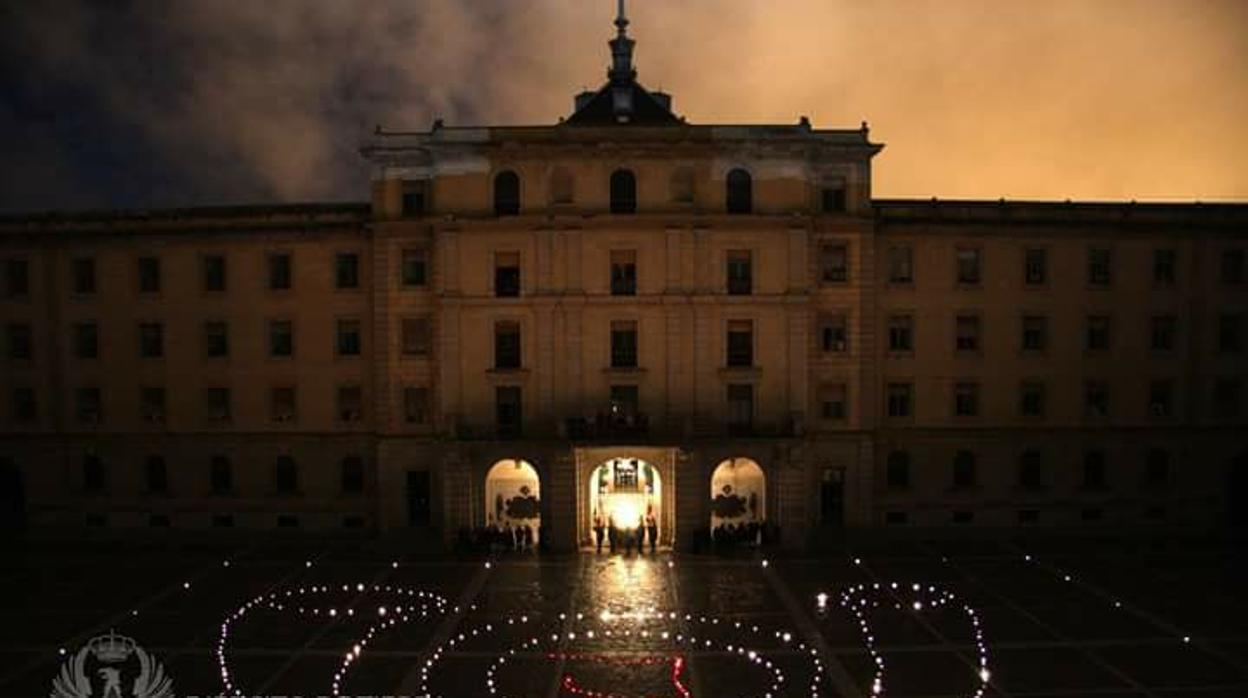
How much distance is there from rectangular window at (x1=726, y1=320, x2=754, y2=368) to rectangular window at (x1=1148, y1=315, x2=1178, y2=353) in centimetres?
2151

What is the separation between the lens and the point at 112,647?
33.6m

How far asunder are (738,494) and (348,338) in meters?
21.8

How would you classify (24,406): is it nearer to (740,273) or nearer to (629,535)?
(629,535)

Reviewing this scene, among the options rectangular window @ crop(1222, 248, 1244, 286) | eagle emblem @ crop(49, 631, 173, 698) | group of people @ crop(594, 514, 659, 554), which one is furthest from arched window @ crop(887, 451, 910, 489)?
eagle emblem @ crop(49, 631, 173, 698)

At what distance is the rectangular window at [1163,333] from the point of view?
2013 inches

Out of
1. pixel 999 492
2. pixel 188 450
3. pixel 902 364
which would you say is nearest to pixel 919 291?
pixel 902 364

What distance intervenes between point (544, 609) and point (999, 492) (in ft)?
85.8

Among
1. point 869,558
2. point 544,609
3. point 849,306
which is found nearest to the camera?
point 544,609

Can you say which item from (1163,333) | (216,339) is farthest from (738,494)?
(216,339)

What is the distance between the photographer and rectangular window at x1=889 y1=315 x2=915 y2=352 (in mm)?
50312

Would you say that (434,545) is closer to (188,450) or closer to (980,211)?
(188,450)

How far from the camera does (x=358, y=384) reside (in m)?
50.9

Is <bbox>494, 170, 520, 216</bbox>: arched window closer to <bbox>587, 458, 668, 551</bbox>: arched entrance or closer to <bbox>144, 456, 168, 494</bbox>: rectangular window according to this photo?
<bbox>587, 458, 668, 551</bbox>: arched entrance

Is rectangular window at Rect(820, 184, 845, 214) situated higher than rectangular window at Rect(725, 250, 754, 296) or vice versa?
rectangular window at Rect(820, 184, 845, 214)
